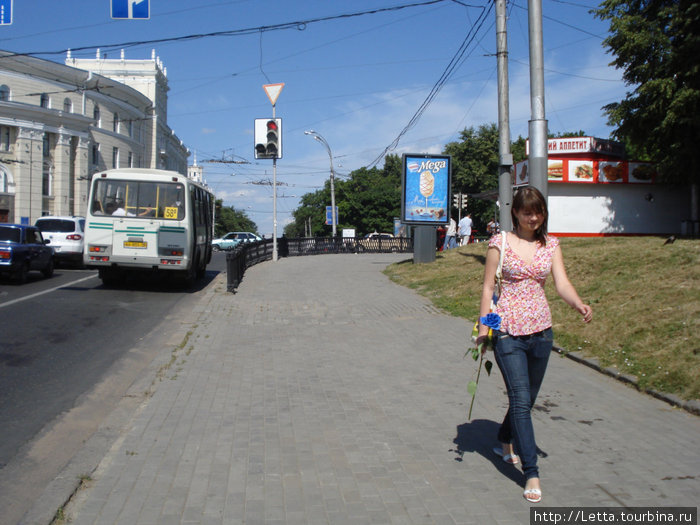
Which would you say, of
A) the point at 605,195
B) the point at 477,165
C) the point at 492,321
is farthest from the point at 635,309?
the point at 477,165

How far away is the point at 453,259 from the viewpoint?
19.8 meters

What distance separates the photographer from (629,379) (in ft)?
21.5

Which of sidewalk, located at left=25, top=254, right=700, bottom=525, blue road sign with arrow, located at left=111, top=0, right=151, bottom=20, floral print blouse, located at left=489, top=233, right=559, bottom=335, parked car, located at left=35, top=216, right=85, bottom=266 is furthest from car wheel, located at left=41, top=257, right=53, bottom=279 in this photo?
floral print blouse, located at left=489, top=233, right=559, bottom=335

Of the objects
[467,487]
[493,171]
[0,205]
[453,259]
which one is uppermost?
[493,171]

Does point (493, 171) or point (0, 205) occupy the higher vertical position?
point (493, 171)

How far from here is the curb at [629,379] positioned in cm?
558

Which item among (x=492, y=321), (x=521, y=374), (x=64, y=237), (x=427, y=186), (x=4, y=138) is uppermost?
(x=4, y=138)

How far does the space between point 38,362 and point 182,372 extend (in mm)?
1910

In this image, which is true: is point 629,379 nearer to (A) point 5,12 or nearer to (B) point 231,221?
(A) point 5,12

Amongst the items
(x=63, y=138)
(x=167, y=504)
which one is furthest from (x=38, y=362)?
(x=63, y=138)

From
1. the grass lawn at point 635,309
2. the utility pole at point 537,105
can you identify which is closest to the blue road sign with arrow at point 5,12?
the utility pole at point 537,105

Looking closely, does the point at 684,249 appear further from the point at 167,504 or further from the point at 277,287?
the point at 167,504

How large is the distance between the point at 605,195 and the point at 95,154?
170 ft

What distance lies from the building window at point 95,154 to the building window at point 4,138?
10075 millimetres
